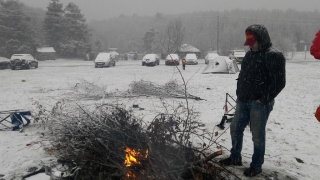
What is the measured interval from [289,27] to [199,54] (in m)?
46.8

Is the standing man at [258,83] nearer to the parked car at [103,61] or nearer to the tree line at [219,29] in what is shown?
the parked car at [103,61]

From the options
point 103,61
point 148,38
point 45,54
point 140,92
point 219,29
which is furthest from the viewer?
point 219,29

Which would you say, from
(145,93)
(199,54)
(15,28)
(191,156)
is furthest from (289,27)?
(191,156)

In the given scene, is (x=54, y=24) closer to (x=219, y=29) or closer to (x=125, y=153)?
(x=125, y=153)

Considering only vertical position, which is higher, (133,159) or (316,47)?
(316,47)

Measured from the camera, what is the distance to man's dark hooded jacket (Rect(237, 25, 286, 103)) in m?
3.07

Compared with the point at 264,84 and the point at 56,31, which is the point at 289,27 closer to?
the point at 56,31

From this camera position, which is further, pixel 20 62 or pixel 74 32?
pixel 74 32

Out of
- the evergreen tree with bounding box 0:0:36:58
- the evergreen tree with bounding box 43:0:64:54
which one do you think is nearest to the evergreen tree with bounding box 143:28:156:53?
the evergreen tree with bounding box 43:0:64:54

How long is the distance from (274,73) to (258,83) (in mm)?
233

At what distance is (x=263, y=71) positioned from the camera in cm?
316

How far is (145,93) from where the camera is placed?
9.65 meters

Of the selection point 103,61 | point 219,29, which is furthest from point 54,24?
point 219,29

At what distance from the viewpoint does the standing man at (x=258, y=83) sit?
3.09 metres
